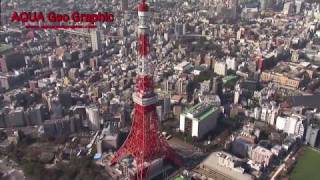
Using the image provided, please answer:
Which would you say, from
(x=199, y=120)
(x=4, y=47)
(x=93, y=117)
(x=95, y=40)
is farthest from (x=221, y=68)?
(x=4, y=47)

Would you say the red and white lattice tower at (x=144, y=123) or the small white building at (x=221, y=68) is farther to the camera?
the small white building at (x=221, y=68)

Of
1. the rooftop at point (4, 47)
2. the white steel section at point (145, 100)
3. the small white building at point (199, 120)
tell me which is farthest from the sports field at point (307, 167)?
the rooftop at point (4, 47)

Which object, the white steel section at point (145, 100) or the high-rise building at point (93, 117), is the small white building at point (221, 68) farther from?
the white steel section at point (145, 100)

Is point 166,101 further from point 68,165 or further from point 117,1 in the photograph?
point 117,1

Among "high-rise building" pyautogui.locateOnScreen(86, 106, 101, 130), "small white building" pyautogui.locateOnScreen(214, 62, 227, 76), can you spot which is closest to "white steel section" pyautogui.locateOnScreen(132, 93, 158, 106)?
"high-rise building" pyautogui.locateOnScreen(86, 106, 101, 130)

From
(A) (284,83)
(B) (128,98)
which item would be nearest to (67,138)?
(B) (128,98)

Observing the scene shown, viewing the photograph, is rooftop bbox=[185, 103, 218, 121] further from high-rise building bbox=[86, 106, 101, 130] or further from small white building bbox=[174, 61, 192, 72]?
small white building bbox=[174, 61, 192, 72]

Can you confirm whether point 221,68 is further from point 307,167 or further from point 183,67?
point 307,167
